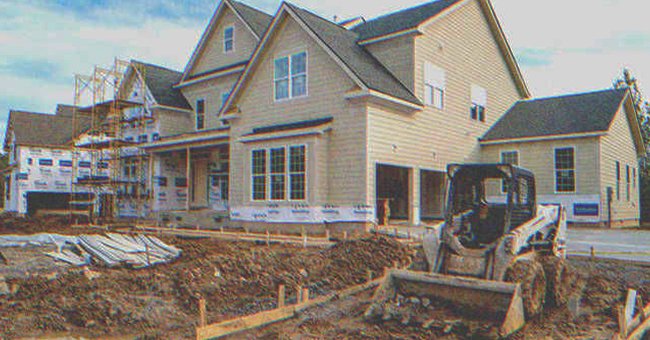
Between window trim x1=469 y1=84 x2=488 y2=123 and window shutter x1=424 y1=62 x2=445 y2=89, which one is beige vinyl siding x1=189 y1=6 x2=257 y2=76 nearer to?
window shutter x1=424 y1=62 x2=445 y2=89

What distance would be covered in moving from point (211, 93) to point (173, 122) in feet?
8.79

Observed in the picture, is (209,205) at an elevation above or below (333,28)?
below

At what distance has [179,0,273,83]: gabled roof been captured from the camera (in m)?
24.9

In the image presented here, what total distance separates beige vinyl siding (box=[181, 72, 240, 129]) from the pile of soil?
14160 millimetres

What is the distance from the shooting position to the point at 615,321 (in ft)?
23.3

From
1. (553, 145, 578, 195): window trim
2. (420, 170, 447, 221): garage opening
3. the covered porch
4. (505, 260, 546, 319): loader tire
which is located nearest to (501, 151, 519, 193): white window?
(553, 145, 578, 195): window trim

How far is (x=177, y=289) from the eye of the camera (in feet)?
31.3

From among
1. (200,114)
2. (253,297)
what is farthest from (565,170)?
(200,114)

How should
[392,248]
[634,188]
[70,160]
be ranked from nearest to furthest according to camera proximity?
[392,248]
[634,188]
[70,160]

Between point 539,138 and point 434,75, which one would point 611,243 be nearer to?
point 539,138

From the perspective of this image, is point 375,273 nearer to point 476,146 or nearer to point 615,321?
point 615,321

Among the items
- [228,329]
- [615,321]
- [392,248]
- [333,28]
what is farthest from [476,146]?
[228,329]

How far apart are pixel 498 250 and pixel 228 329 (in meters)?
3.73

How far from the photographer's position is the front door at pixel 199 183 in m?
27.3
